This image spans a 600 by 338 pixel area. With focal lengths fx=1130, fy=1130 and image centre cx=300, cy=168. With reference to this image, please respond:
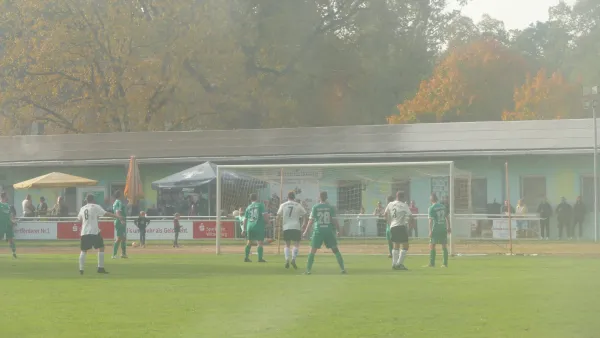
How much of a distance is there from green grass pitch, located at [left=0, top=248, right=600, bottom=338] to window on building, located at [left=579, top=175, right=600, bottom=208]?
15.3 m

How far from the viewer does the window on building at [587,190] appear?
141 feet

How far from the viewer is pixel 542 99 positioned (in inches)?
2670

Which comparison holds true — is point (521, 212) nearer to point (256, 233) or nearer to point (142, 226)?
point (142, 226)

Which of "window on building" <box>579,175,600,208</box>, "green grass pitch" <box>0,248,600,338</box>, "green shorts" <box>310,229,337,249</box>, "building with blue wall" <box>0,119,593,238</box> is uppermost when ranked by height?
"building with blue wall" <box>0,119,593,238</box>

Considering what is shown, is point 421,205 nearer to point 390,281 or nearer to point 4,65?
point 390,281

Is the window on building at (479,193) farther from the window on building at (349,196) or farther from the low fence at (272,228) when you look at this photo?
the window on building at (349,196)

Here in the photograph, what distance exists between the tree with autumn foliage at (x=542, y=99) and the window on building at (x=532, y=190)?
21897 mm

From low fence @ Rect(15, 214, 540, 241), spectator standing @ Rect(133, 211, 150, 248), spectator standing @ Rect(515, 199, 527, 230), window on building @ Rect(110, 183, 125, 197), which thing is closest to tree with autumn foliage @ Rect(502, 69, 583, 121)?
spectator standing @ Rect(515, 199, 527, 230)

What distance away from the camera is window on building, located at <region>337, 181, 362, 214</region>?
36.8m

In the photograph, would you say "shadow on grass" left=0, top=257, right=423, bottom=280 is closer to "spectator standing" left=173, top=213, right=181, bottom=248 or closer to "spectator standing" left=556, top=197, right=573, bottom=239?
"spectator standing" left=173, top=213, right=181, bottom=248

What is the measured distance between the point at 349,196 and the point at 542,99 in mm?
33800

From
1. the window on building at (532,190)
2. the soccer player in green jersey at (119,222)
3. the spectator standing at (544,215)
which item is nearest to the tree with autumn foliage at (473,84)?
the window on building at (532,190)

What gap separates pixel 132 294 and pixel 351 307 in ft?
14.6

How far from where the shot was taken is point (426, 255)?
112 feet
